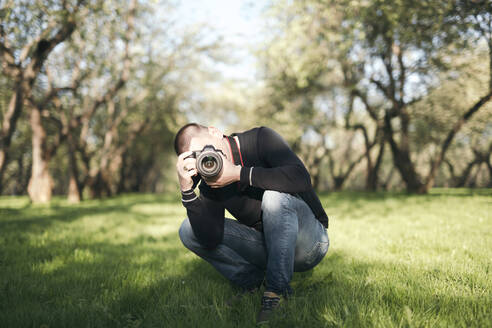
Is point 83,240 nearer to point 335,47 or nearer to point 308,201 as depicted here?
point 308,201

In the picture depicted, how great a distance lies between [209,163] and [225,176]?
149 mm

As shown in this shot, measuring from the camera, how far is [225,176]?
6.79ft

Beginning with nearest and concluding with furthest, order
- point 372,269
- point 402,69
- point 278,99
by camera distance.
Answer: point 372,269, point 402,69, point 278,99

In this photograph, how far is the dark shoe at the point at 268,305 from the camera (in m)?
1.85

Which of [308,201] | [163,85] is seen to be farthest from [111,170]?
[308,201]

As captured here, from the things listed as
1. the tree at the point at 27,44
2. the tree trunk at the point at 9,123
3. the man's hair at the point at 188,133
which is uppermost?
the tree at the point at 27,44

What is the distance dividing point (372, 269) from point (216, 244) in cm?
156

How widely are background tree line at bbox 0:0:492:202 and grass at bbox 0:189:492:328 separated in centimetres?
542

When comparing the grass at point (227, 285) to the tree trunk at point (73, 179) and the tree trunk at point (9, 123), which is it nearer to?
the tree trunk at point (9, 123)

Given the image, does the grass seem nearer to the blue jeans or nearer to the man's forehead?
the blue jeans

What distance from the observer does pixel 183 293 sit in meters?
2.32

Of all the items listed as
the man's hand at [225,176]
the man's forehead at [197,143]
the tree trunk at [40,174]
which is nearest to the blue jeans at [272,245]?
the man's hand at [225,176]

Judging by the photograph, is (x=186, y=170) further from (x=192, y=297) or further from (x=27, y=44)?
(x=27, y=44)

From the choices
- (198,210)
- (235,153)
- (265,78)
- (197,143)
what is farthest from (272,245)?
(265,78)
